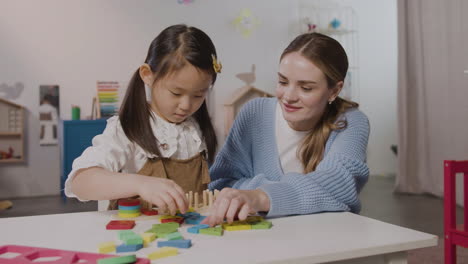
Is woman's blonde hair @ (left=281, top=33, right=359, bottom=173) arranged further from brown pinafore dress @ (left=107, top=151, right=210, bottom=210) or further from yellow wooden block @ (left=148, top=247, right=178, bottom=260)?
yellow wooden block @ (left=148, top=247, right=178, bottom=260)

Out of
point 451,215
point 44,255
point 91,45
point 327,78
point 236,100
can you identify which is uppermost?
point 91,45

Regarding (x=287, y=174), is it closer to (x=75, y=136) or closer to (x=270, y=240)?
(x=270, y=240)

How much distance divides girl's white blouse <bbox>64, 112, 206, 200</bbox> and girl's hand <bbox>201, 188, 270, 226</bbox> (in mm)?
321

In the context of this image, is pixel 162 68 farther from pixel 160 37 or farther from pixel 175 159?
pixel 175 159

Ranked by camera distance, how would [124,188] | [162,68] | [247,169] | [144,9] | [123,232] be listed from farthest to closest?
[144,9] → [247,169] → [162,68] → [124,188] → [123,232]

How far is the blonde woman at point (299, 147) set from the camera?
1045 millimetres

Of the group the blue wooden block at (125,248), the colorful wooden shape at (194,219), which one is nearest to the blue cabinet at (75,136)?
the colorful wooden shape at (194,219)

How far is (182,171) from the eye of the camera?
4.46ft

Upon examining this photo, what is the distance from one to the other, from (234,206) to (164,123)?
494mm

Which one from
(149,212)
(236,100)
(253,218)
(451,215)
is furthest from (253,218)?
(236,100)

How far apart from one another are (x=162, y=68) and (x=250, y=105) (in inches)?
14.0

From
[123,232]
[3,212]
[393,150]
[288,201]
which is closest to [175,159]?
[288,201]

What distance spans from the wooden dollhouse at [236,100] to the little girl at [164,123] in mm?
3768

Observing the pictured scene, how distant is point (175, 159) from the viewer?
1.35 meters
